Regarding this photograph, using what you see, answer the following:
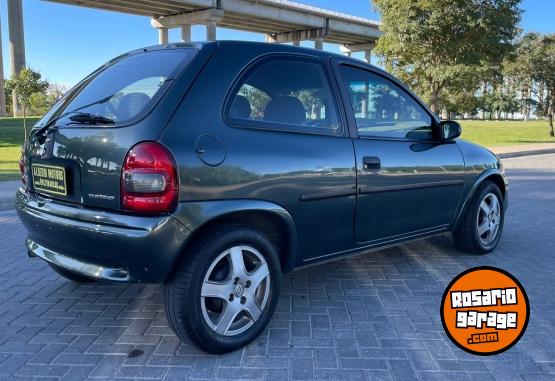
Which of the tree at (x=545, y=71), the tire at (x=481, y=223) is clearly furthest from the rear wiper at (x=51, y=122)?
the tree at (x=545, y=71)

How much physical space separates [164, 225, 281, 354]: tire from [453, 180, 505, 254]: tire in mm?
2415

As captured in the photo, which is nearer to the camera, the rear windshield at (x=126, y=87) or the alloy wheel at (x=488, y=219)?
the rear windshield at (x=126, y=87)

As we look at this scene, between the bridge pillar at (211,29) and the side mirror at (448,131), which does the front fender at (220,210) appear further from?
the bridge pillar at (211,29)

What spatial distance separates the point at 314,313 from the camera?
135 inches

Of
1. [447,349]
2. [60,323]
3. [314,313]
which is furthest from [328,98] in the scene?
[60,323]

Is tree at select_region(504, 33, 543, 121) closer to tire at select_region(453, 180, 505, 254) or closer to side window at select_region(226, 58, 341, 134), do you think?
tire at select_region(453, 180, 505, 254)

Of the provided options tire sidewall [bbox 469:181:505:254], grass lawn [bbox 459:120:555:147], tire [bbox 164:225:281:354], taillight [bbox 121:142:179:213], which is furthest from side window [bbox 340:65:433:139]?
grass lawn [bbox 459:120:555:147]

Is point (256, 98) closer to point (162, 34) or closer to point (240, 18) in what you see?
point (240, 18)

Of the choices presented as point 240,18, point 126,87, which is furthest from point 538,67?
point 240,18

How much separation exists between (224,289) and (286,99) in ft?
4.25

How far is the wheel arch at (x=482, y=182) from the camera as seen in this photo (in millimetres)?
4492

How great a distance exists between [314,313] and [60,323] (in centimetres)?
173

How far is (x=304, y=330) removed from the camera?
125 inches

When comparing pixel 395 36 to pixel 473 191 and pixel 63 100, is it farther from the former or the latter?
pixel 63 100
